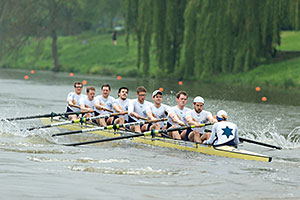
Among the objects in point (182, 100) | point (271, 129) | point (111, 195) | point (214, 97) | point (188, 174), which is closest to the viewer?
point (111, 195)

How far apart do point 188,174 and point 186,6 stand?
22.0 meters

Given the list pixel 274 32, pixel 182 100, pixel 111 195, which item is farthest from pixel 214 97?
pixel 111 195

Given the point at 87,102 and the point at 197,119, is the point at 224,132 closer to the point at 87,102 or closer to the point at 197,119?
the point at 197,119

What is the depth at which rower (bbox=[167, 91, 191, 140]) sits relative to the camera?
1458 cm

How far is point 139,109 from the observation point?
1609 cm

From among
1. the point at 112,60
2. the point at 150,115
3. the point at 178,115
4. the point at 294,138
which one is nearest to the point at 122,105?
the point at 150,115

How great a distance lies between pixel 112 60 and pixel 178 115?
3855 centimetres

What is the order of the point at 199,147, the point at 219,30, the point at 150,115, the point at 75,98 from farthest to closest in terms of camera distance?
1. the point at 219,30
2. the point at 75,98
3. the point at 150,115
4. the point at 199,147

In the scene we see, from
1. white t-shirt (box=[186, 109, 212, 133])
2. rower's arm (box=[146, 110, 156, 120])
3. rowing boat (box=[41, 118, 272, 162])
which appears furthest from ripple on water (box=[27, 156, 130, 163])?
rower's arm (box=[146, 110, 156, 120])

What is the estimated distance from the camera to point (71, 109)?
733 inches

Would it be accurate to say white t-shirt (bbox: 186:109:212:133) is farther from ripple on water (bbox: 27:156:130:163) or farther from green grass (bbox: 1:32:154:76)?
green grass (bbox: 1:32:154:76)

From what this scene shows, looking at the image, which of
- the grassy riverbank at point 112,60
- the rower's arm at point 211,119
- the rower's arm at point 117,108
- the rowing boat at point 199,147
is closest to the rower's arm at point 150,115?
the rowing boat at point 199,147

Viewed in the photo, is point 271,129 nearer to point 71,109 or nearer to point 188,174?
point 71,109

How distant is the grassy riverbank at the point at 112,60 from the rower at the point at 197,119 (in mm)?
16619
